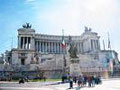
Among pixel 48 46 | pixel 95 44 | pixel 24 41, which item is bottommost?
pixel 48 46

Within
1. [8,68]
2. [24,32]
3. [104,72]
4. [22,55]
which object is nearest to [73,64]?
[104,72]

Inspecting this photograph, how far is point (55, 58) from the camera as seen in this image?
49.3m

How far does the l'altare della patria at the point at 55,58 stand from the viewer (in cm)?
3709

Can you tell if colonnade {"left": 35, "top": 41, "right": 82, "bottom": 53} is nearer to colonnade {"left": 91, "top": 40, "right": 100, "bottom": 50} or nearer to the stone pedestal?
colonnade {"left": 91, "top": 40, "right": 100, "bottom": 50}

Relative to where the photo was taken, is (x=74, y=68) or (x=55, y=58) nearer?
Answer: (x=74, y=68)

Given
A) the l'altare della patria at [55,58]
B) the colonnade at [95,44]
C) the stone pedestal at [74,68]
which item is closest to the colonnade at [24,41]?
the l'altare della patria at [55,58]

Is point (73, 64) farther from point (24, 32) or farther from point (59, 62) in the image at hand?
point (24, 32)

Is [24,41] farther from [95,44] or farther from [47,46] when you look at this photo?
[95,44]

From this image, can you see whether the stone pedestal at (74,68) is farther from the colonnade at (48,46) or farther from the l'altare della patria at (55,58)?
the colonnade at (48,46)

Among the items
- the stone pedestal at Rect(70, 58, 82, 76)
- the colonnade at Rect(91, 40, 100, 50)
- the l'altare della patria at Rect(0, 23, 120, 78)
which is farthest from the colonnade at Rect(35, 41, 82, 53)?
the stone pedestal at Rect(70, 58, 82, 76)

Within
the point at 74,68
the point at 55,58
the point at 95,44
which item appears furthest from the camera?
the point at 95,44

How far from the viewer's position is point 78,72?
2792 cm

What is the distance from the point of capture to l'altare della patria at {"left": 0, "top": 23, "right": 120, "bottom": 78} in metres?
37.1

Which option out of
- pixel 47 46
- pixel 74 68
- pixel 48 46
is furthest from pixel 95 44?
pixel 74 68
